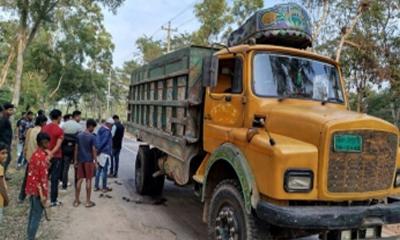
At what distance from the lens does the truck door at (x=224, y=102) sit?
208 inches

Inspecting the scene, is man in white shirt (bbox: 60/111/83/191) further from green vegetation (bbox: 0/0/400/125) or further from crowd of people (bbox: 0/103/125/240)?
green vegetation (bbox: 0/0/400/125)

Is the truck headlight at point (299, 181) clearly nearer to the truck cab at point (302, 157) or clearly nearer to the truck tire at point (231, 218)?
the truck cab at point (302, 157)

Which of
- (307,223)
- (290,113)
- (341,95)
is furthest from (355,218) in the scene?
(341,95)

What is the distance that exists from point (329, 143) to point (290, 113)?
657 mm

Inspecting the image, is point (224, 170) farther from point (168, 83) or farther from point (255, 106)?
point (168, 83)

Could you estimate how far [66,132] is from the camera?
362 inches

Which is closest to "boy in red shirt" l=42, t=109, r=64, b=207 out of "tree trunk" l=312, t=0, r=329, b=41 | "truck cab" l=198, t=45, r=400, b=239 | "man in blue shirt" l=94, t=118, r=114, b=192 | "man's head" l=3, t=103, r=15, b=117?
"man's head" l=3, t=103, r=15, b=117

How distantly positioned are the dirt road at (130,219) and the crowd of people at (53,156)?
42 centimetres

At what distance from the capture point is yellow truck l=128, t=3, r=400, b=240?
161 inches

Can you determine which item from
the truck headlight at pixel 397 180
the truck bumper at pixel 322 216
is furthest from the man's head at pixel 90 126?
the truck headlight at pixel 397 180

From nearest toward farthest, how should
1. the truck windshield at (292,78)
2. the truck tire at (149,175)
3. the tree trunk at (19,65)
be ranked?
the truck windshield at (292,78), the truck tire at (149,175), the tree trunk at (19,65)

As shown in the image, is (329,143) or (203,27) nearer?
(329,143)

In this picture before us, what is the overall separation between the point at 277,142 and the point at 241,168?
53cm

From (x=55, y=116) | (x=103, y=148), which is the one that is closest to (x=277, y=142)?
(x=55, y=116)
